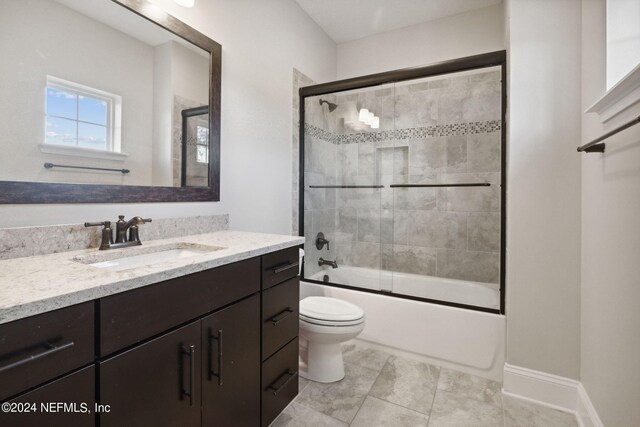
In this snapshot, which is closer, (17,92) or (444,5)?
(17,92)

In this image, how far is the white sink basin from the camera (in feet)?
3.81

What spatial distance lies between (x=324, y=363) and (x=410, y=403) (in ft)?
1.70

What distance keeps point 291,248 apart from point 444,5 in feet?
8.31

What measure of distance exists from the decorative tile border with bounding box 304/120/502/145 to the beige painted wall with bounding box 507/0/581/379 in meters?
0.92

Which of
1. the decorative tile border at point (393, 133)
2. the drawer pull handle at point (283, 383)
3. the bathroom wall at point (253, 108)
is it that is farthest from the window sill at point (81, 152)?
the decorative tile border at point (393, 133)

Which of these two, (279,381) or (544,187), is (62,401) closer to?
(279,381)

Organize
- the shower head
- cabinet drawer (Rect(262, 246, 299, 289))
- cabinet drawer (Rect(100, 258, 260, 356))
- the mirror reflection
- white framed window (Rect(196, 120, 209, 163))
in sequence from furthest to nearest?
the shower head, white framed window (Rect(196, 120, 209, 163)), cabinet drawer (Rect(262, 246, 299, 289)), the mirror reflection, cabinet drawer (Rect(100, 258, 260, 356))

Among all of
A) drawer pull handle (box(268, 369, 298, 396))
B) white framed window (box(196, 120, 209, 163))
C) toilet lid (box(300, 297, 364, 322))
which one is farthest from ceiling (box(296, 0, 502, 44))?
drawer pull handle (box(268, 369, 298, 396))

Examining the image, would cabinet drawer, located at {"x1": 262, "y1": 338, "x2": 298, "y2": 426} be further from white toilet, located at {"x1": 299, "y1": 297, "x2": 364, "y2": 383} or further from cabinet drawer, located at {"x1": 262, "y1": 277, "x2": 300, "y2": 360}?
white toilet, located at {"x1": 299, "y1": 297, "x2": 364, "y2": 383}

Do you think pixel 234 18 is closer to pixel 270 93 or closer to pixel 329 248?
pixel 270 93

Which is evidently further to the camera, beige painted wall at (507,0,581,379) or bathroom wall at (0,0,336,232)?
bathroom wall at (0,0,336,232)

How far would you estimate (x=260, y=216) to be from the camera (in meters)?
2.18

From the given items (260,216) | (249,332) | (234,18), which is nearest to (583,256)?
(249,332)

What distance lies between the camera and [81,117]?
121cm
